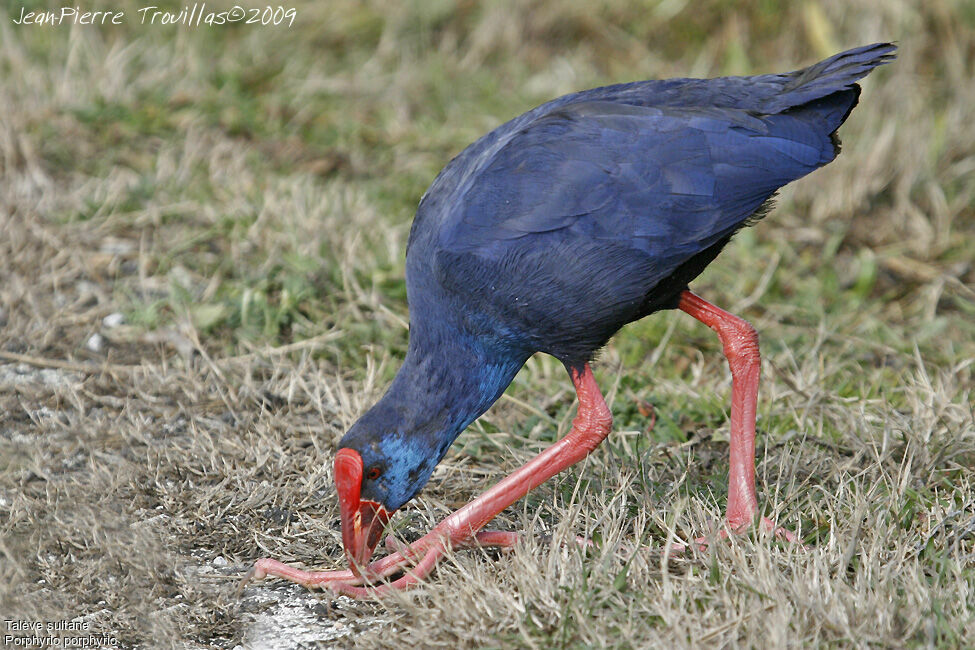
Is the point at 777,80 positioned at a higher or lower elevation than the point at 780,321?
higher

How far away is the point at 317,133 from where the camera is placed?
5445 mm

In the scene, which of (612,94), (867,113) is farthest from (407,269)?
(867,113)

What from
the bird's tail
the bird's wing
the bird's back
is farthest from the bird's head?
the bird's tail

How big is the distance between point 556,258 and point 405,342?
51.1 inches

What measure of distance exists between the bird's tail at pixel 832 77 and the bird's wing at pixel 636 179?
0.07 m

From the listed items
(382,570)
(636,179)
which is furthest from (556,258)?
(382,570)

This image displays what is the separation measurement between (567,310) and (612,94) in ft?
2.27

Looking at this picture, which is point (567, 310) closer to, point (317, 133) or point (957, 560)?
point (957, 560)

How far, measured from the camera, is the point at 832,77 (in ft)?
9.66

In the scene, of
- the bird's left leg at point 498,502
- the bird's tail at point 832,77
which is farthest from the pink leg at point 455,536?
the bird's tail at point 832,77

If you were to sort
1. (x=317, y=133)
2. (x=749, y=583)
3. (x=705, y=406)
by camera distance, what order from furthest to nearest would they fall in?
(x=317, y=133)
(x=705, y=406)
(x=749, y=583)

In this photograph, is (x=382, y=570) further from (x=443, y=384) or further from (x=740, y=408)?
(x=740, y=408)

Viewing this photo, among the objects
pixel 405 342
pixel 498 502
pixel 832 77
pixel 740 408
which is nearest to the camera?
pixel 498 502

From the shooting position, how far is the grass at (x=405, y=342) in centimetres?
258
